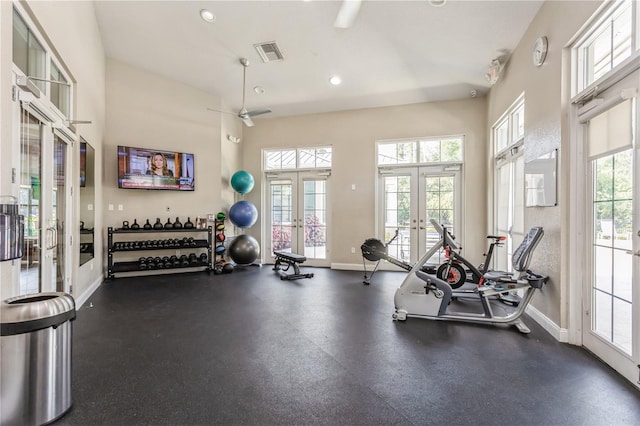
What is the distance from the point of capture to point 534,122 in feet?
11.7

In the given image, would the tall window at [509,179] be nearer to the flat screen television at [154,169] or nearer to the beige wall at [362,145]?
the beige wall at [362,145]

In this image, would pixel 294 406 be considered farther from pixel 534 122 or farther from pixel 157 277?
pixel 157 277

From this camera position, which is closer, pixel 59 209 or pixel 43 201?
pixel 43 201

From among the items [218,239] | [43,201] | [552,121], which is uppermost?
[552,121]

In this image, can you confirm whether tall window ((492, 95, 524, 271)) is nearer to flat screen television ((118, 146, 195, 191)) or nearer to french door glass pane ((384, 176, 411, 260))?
french door glass pane ((384, 176, 411, 260))

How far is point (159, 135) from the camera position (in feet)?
19.7

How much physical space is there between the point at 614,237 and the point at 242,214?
598cm

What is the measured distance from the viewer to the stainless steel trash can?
168cm

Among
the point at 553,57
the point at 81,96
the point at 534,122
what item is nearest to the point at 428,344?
the point at 534,122

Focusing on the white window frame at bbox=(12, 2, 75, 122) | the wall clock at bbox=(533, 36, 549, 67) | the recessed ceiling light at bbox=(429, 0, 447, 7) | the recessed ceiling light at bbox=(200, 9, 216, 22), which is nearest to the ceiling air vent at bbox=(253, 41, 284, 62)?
the recessed ceiling light at bbox=(200, 9, 216, 22)

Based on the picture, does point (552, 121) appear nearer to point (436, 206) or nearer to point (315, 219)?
point (436, 206)

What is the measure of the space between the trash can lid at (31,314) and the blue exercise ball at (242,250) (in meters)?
4.59

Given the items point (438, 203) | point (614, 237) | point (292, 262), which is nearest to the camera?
point (614, 237)

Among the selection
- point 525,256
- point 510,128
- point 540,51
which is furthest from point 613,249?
point 510,128
